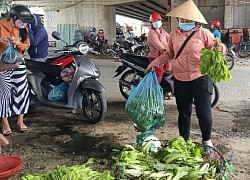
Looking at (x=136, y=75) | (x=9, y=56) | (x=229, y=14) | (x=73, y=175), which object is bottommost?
(x=73, y=175)

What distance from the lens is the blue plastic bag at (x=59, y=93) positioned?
510cm

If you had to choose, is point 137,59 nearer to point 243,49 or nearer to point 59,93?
point 59,93

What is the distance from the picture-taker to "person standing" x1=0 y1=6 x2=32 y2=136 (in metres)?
4.10

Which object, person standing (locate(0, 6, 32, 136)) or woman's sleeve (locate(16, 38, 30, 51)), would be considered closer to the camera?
person standing (locate(0, 6, 32, 136))

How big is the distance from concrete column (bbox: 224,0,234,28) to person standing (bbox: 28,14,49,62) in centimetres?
1231

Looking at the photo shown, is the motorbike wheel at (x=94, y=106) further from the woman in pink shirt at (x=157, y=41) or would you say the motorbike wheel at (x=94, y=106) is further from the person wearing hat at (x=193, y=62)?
the person wearing hat at (x=193, y=62)

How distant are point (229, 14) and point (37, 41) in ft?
41.3

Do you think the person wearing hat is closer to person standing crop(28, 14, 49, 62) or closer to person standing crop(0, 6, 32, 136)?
person standing crop(0, 6, 32, 136)

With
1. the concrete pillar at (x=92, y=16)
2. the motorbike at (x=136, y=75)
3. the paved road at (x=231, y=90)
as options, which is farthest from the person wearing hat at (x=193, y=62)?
the concrete pillar at (x=92, y=16)

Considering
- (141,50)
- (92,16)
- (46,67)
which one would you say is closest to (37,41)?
(46,67)

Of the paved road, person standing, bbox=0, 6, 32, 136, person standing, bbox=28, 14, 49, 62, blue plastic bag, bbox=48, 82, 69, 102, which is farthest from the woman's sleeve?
the paved road

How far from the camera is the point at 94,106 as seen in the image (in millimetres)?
4996

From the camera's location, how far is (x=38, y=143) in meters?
4.24

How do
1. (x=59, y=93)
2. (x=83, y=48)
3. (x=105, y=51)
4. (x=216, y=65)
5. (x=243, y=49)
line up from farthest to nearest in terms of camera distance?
(x=105, y=51) → (x=243, y=49) → (x=59, y=93) → (x=83, y=48) → (x=216, y=65)
